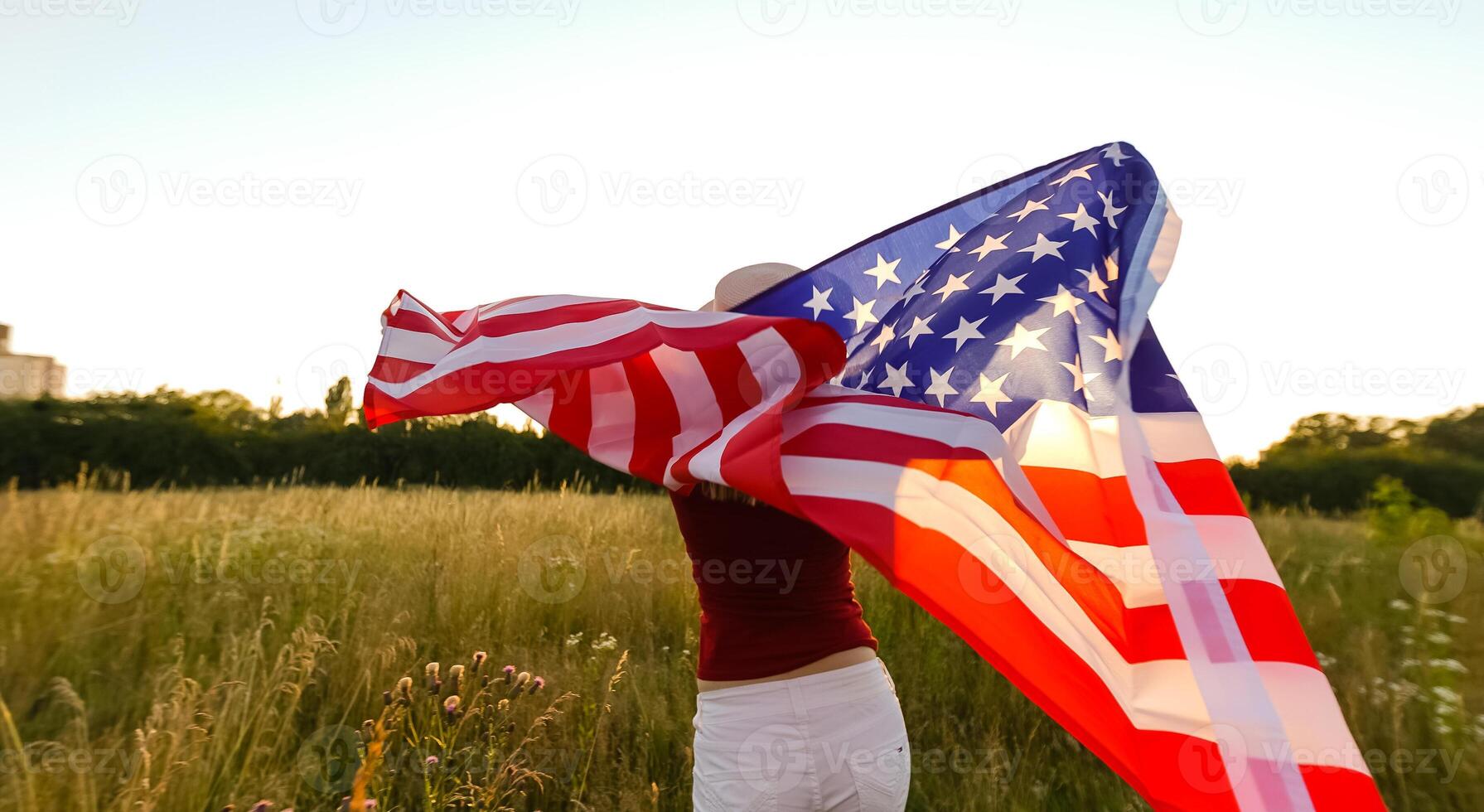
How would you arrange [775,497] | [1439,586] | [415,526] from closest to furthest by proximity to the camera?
[775,497] → [1439,586] → [415,526]

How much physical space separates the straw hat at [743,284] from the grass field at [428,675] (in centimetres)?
160

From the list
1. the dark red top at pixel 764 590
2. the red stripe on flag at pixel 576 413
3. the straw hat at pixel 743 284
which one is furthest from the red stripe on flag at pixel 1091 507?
the red stripe on flag at pixel 576 413

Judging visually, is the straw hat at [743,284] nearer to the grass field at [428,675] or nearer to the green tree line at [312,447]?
the grass field at [428,675]

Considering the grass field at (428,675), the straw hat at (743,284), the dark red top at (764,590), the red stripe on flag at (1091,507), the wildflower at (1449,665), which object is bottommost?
the grass field at (428,675)

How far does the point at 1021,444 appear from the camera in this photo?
2734mm

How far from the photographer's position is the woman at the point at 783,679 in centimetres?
173

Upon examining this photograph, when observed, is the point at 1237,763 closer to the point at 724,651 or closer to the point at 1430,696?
the point at 724,651

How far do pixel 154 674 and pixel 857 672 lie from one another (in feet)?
13.0

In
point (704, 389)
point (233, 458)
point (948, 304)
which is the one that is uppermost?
point (948, 304)

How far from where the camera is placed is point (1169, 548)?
7.32 ft

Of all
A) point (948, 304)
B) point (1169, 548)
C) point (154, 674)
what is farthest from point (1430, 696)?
point (154, 674)

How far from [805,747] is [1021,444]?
1464 mm

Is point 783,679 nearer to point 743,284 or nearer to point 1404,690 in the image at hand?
point 743,284

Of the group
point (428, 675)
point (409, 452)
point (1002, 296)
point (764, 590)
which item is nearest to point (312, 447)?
point (409, 452)
